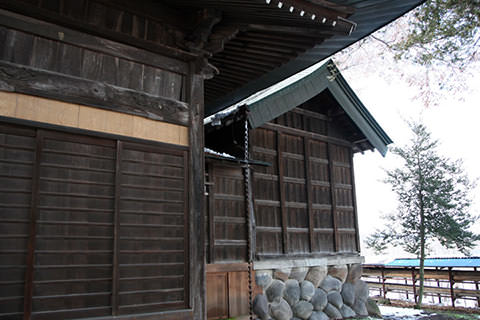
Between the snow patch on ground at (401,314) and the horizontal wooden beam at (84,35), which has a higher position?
the horizontal wooden beam at (84,35)

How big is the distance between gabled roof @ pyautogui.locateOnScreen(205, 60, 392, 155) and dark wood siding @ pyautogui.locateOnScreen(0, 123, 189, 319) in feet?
14.3

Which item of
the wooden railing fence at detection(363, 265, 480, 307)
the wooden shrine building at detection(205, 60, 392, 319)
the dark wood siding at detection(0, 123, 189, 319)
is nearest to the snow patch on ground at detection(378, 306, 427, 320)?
the wooden shrine building at detection(205, 60, 392, 319)

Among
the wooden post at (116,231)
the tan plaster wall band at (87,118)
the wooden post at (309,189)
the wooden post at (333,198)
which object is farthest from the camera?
the wooden post at (333,198)

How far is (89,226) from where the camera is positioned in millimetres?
3928

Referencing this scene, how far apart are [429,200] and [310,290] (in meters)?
9.42

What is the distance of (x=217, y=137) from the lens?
32.8 feet

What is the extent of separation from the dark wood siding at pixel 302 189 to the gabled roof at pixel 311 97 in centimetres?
78

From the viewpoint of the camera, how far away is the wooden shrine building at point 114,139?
3652 mm

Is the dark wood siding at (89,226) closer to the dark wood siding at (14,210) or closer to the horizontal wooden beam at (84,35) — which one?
the dark wood siding at (14,210)

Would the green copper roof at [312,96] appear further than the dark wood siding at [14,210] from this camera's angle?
Yes

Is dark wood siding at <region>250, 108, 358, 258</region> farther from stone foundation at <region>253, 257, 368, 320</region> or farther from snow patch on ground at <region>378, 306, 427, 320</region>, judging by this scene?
snow patch on ground at <region>378, 306, 427, 320</region>

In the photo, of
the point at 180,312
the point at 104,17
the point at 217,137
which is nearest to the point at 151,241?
the point at 180,312

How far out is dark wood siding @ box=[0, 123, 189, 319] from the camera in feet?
11.7

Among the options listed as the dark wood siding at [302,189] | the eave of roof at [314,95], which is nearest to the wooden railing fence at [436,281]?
the dark wood siding at [302,189]
